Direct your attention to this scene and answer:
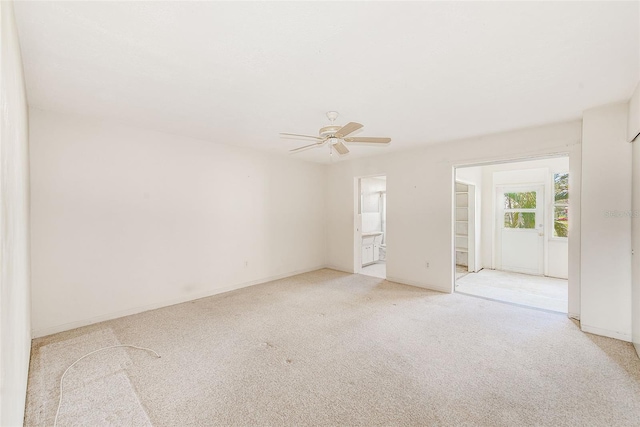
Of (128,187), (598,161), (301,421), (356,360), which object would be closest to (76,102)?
(128,187)

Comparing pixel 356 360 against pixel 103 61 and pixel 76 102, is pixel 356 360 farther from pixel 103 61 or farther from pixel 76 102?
pixel 76 102

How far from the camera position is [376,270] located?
617 cm

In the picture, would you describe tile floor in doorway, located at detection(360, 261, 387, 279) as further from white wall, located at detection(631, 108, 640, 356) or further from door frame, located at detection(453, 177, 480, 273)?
white wall, located at detection(631, 108, 640, 356)

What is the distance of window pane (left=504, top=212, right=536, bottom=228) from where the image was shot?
5648 millimetres

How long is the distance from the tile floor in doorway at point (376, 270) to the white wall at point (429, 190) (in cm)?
54

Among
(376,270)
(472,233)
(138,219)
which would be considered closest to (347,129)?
(138,219)

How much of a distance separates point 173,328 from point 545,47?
4352 mm

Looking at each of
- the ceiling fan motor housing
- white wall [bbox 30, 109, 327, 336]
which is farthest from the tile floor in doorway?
the ceiling fan motor housing

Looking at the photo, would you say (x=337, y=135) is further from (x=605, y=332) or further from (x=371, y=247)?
(x=371, y=247)

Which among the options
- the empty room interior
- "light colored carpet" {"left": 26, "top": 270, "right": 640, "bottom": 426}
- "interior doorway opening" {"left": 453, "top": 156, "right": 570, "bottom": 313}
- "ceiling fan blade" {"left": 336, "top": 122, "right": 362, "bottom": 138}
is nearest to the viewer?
the empty room interior

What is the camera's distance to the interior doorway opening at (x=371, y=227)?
589 cm

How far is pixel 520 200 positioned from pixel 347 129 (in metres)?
5.20

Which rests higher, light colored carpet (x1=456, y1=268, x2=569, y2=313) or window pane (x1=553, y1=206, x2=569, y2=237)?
window pane (x1=553, y1=206, x2=569, y2=237)

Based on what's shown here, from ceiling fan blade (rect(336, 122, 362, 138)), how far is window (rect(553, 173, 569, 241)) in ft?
16.9
